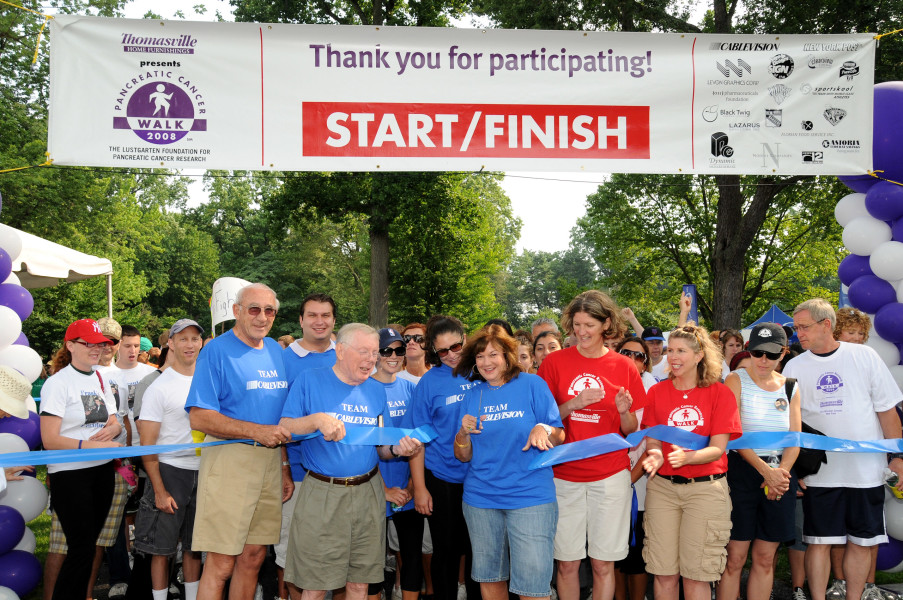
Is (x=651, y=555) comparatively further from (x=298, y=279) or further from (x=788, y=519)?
(x=298, y=279)

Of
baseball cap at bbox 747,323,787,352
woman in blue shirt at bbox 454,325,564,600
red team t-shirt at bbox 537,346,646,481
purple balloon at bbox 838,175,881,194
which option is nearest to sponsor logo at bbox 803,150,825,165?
purple balloon at bbox 838,175,881,194

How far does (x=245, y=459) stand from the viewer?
14.0ft

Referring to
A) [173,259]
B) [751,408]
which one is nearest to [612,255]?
→ [751,408]

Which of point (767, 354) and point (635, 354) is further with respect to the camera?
point (635, 354)

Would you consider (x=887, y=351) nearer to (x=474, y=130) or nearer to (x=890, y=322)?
(x=890, y=322)

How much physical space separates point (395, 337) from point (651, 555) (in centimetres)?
209

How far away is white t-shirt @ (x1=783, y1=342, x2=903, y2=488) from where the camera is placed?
4902mm

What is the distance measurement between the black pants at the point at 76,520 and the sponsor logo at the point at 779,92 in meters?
5.81

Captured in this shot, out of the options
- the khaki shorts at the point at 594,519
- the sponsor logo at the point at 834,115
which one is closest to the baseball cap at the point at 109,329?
the khaki shorts at the point at 594,519

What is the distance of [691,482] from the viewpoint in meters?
4.25

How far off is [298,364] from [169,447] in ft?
3.26

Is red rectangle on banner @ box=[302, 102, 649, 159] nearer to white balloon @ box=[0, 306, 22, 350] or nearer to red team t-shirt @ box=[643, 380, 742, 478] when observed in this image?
red team t-shirt @ box=[643, 380, 742, 478]

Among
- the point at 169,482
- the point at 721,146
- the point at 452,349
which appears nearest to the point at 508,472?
the point at 452,349

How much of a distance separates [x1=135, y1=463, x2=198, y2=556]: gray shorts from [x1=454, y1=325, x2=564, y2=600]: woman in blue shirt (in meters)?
2.06
